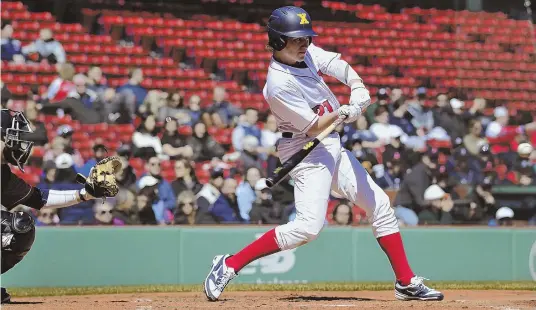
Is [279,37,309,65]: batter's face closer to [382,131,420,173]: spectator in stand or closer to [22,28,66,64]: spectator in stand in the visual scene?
[382,131,420,173]: spectator in stand

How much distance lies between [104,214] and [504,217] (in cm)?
531

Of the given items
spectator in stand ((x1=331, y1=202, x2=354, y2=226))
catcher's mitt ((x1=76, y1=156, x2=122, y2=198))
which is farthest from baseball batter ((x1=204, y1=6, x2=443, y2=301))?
spectator in stand ((x1=331, y1=202, x2=354, y2=226))

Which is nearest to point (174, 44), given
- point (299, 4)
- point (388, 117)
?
point (299, 4)

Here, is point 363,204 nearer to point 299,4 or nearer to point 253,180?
point 253,180

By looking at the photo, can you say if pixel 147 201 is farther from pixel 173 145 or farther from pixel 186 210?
pixel 173 145

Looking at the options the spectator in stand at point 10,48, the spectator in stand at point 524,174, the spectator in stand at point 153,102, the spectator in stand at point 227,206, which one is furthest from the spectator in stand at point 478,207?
the spectator in stand at point 10,48

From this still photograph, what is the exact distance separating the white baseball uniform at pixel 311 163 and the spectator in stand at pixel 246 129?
19.5ft

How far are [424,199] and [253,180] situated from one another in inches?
88.4

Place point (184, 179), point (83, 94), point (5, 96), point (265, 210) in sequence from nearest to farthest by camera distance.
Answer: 1. point (265, 210)
2. point (184, 179)
3. point (5, 96)
4. point (83, 94)

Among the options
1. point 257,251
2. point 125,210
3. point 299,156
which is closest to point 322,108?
point 299,156

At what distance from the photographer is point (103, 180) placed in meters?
7.07

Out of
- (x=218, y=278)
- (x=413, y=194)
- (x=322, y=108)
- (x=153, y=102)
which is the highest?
(x=322, y=108)

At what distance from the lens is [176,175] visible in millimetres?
12234

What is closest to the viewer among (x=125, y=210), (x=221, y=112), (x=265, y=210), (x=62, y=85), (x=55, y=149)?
(x=125, y=210)
